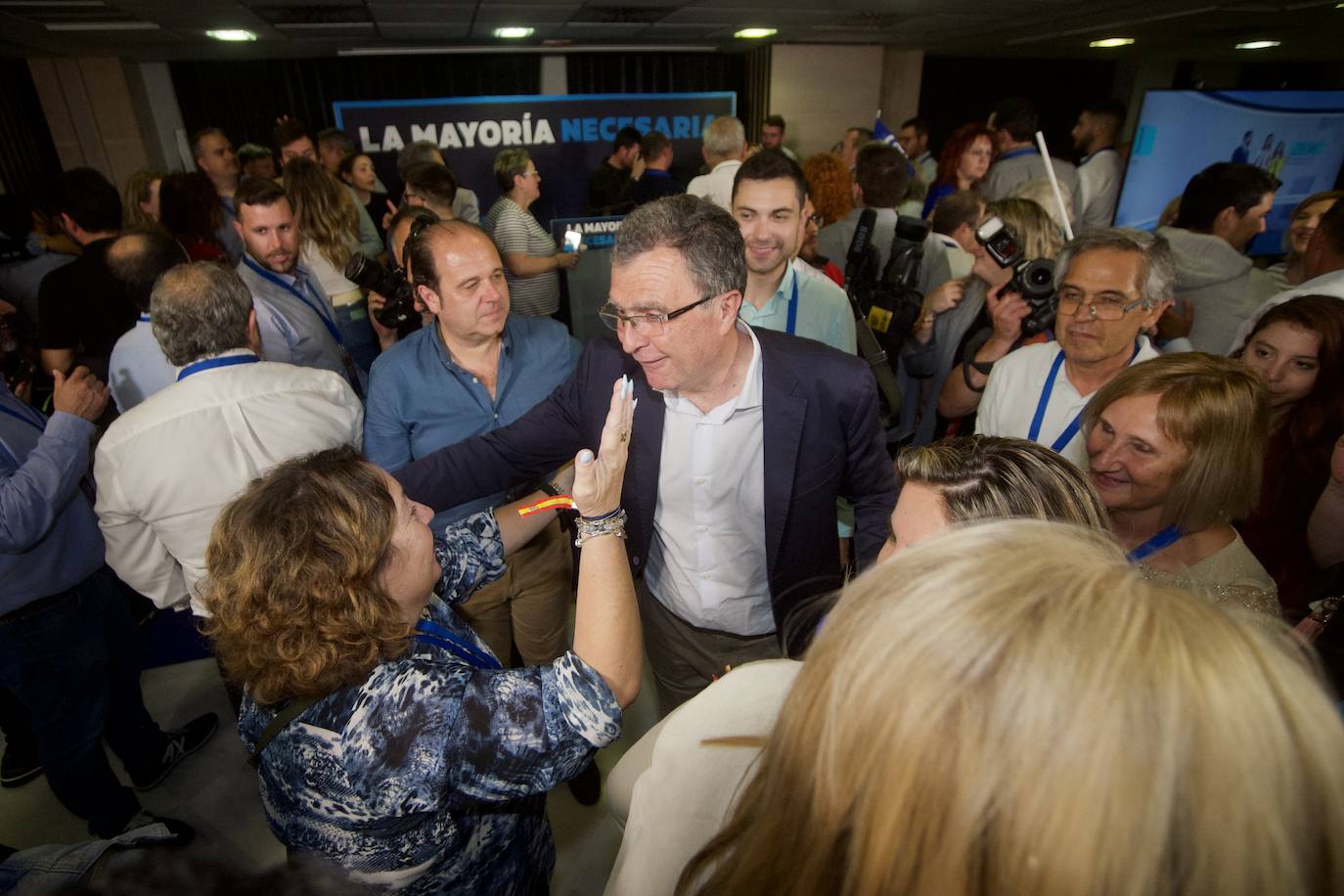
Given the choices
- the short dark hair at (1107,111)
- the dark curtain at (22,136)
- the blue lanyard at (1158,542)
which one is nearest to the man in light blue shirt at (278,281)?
the blue lanyard at (1158,542)

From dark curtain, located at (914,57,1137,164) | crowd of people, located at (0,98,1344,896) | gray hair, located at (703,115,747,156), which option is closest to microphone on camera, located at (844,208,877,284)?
crowd of people, located at (0,98,1344,896)

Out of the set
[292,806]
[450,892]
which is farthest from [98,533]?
[450,892]

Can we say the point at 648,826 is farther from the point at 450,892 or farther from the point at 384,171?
the point at 384,171

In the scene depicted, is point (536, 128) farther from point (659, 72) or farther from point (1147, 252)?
point (1147, 252)

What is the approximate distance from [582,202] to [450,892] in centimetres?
784


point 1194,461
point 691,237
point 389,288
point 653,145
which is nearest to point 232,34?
point 653,145

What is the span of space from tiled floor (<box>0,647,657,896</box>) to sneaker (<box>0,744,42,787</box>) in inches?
1.2

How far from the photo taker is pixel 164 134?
326 inches

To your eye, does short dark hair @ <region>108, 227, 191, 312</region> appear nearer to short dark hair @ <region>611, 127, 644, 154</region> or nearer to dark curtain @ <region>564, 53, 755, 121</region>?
short dark hair @ <region>611, 127, 644, 154</region>

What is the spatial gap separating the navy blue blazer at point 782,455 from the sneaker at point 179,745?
1.71 m

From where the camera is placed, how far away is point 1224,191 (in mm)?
3100

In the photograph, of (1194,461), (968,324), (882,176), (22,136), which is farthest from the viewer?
(22,136)

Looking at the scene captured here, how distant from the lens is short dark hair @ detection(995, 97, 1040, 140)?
15.1ft

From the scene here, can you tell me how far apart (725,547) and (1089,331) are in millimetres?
1172
